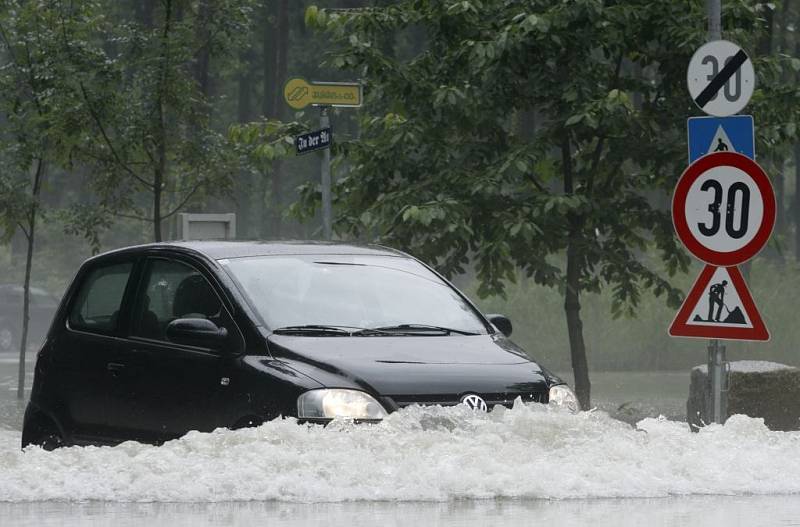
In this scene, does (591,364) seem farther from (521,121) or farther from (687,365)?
(521,121)

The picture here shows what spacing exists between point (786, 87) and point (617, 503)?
10.6 m

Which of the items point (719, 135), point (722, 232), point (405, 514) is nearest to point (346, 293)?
point (405, 514)

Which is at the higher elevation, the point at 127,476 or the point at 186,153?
the point at 186,153

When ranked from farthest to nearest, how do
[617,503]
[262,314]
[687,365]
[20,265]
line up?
[20,265], [687,365], [262,314], [617,503]

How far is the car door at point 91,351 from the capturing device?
9.88 metres

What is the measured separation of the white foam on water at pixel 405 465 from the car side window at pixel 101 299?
148 centimetres

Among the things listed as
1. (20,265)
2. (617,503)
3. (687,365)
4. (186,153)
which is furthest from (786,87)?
(20,265)

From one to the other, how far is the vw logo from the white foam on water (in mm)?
103

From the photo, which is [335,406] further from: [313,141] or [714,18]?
[313,141]

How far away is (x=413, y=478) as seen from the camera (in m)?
8.10

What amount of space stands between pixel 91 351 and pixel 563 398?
2.63 meters

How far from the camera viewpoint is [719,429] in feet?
31.0

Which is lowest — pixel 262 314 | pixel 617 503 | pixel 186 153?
pixel 617 503

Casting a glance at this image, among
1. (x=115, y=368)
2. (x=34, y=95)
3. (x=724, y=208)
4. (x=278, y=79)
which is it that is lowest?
(x=115, y=368)
